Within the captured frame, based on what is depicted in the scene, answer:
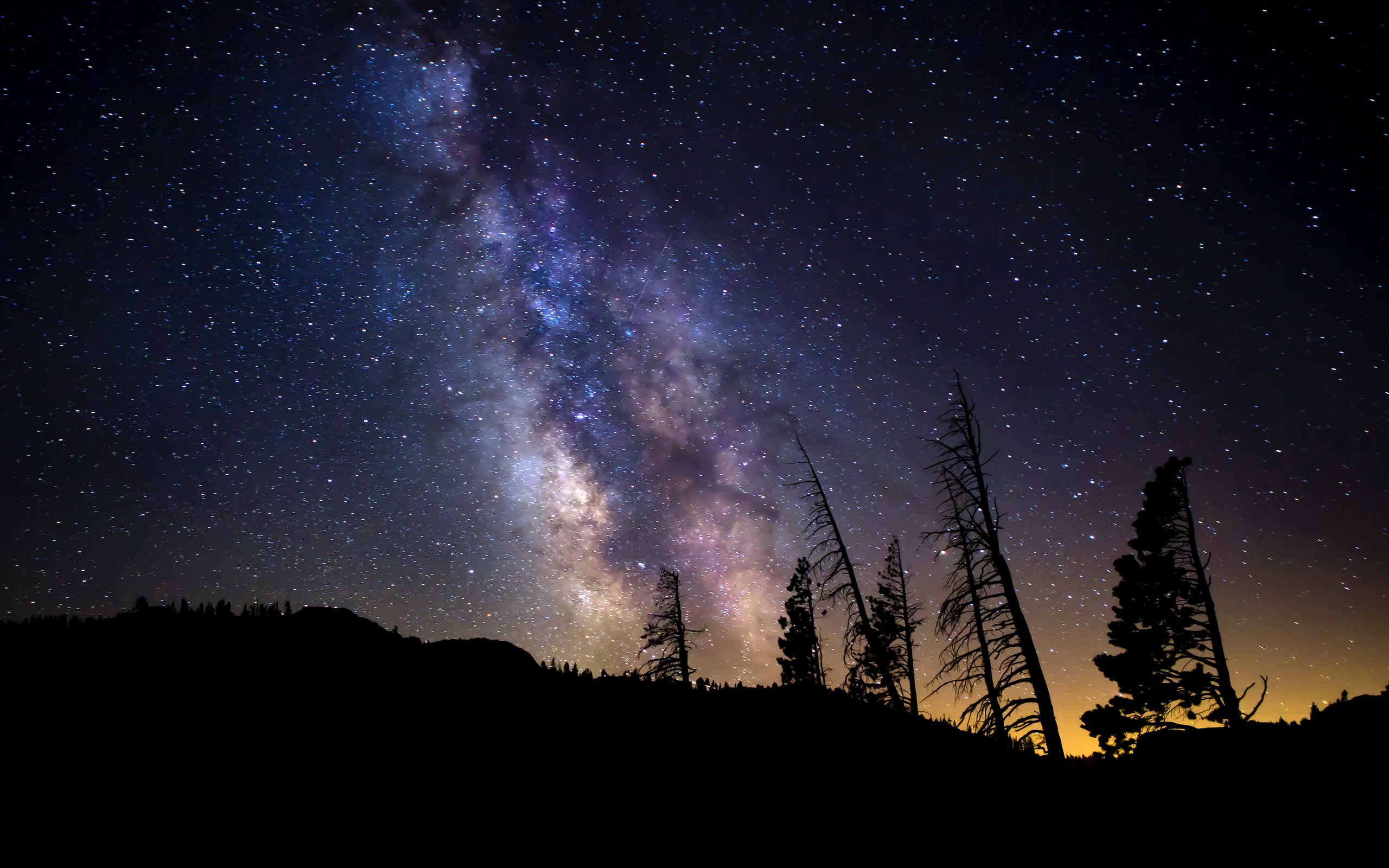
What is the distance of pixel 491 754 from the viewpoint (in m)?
6.91

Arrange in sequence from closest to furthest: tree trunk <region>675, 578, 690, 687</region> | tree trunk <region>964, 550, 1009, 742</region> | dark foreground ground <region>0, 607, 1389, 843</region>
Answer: dark foreground ground <region>0, 607, 1389, 843</region>, tree trunk <region>964, 550, 1009, 742</region>, tree trunk <region>675, 578, 690, 687</region>

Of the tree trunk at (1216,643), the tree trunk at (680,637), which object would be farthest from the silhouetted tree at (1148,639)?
the tree trunk at (680,637)

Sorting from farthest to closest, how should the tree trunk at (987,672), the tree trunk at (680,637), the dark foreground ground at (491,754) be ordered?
1. the tree trunk at (680,637)
2. the tree trunk at (987,672)
3. the dark foreground ground at (491,754)

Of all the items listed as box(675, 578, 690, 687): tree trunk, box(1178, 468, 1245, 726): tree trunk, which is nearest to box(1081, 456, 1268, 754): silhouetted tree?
box(1178, 468, 1245, 726): tree trunk

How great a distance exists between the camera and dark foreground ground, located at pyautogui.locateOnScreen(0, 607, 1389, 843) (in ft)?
18.4

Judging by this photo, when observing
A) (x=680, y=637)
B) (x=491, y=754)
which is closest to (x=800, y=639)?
(x=680, y=637)

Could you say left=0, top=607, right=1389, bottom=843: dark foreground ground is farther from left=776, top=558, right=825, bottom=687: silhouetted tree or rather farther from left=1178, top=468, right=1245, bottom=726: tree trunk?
left=776, top=558, right=825, bottom=687: silhouetted tree

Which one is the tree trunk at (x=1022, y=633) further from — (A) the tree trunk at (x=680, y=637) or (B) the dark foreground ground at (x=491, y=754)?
(A) the tree trunk at (x=680, y=637)

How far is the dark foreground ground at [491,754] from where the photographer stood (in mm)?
5605

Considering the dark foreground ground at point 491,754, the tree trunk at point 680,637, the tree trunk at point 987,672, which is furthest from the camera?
the tree trunk at point 680,637

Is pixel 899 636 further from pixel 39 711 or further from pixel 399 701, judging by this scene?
pixel 39 711

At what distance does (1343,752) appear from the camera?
7.85m

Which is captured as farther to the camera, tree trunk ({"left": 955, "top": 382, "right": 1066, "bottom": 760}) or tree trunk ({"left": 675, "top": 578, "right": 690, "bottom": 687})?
tree trunk ({"left": 675, "top": 578, "right": 690, "bottom": 687})

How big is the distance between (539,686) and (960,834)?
694 centimetres
